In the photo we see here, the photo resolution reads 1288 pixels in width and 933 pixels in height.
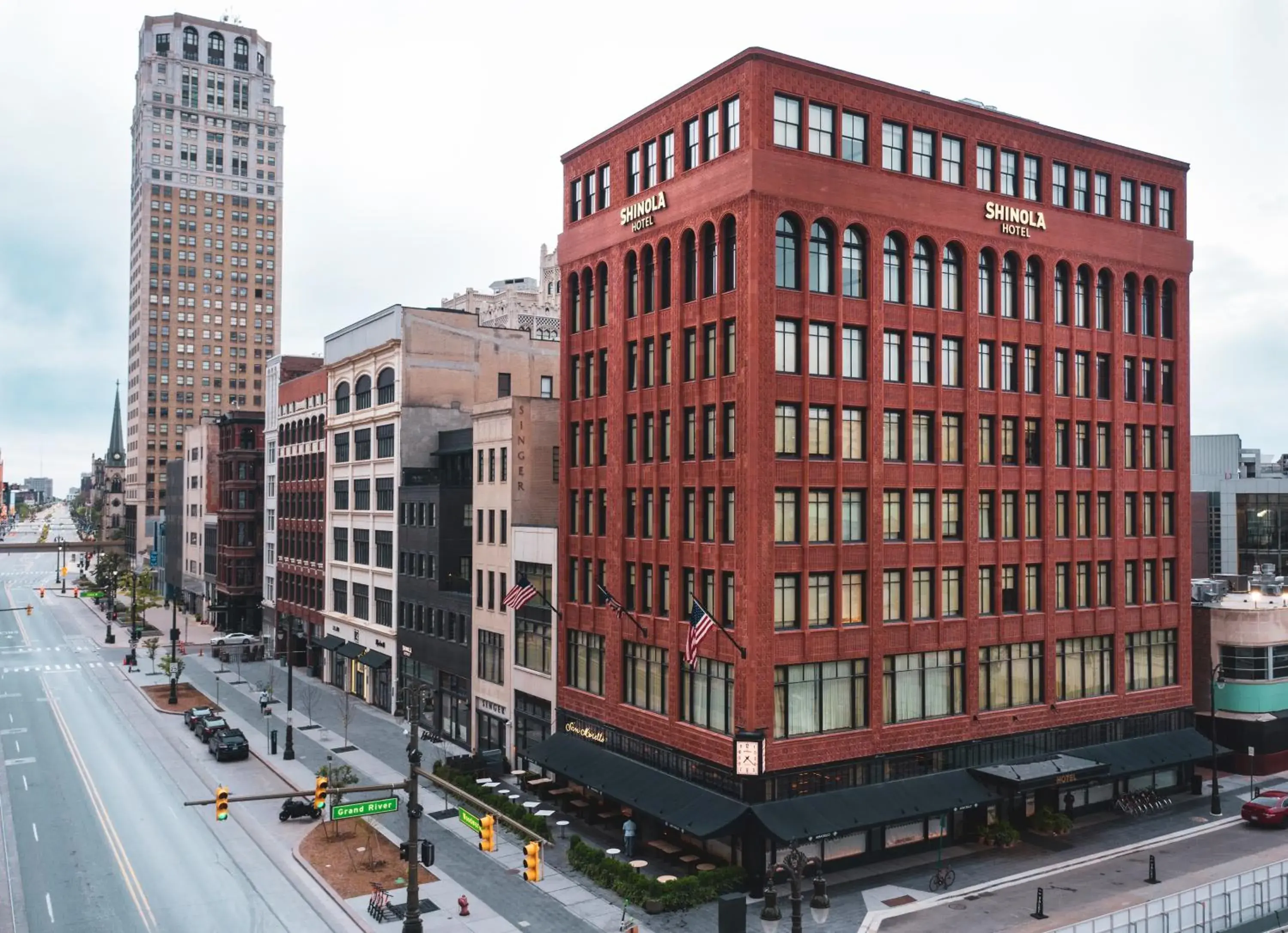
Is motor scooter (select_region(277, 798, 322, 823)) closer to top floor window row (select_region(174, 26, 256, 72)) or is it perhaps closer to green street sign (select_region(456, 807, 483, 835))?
green street sign (select_region(456, 807, 483, 835))

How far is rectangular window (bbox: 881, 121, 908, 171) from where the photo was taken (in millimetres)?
42281

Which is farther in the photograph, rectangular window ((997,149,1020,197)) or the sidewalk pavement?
rectangular window ((997,149,1020,197))

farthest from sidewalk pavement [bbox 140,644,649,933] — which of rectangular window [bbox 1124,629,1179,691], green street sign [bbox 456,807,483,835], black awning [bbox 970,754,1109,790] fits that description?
rectangular window [bbox 1124,629,1179,691]

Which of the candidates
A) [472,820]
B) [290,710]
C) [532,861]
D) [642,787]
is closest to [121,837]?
[290,710]

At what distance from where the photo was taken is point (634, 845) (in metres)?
40.6

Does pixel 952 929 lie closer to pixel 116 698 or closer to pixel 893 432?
pixel 893 432

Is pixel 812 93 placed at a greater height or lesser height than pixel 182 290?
lesser

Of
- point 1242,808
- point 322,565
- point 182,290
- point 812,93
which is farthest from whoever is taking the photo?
point 182,290

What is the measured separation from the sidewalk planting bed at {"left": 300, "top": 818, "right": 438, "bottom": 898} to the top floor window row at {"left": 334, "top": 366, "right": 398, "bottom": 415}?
113ft

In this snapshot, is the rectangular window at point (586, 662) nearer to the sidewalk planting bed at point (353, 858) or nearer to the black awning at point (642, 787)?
the black awning at point (642, 787)

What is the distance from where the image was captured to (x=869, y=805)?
38.3 metres

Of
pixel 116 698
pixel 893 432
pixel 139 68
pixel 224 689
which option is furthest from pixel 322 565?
pixel 139 68

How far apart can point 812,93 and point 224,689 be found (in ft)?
209

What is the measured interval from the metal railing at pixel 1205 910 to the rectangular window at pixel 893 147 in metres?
28.6
